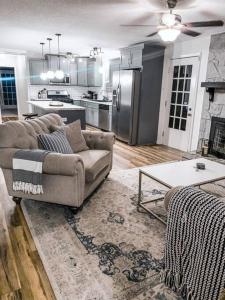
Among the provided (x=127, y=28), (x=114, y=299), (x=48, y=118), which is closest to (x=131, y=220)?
(x=114, y=299)

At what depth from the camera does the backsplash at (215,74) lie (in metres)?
4.01

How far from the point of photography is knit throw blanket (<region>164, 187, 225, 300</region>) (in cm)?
116

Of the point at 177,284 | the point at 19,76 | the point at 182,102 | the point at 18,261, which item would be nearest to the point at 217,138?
the point at 182,102

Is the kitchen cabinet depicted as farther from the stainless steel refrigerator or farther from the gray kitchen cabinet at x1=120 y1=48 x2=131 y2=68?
the gray kitchen cabinet at x1=120 y1=48 x2=131 y2=68

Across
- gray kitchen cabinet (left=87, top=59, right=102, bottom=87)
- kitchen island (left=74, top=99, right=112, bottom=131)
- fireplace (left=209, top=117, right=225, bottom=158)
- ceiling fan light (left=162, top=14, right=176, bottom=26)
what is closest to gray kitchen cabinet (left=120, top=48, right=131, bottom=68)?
kitchen island (left=74, top=99, right=112, bottom=131)

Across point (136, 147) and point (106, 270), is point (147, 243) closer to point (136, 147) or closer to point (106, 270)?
point (106, 270)

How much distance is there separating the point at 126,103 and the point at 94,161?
313 centimetres

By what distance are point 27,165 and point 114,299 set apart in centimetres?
140

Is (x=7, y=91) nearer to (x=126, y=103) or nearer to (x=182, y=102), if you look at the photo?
(x=126, y=103)

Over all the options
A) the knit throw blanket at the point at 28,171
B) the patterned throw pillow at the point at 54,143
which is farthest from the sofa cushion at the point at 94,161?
the knit throw blanket at the point at 28,171

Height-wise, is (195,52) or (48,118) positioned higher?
(195,52)

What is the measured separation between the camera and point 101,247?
2.00 meters

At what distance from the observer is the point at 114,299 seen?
1509 mm

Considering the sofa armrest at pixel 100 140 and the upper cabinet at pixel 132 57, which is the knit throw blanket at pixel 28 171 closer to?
the sofa armrest at pixel 100 140
